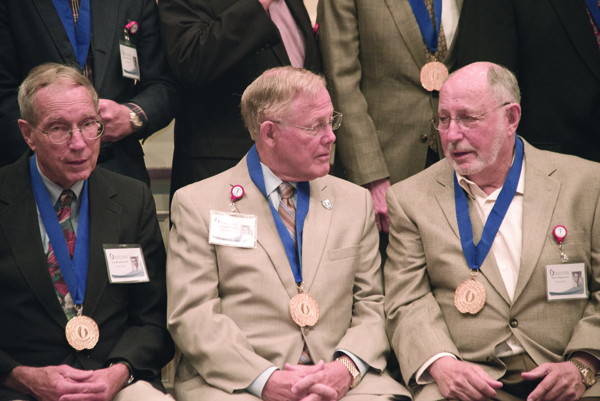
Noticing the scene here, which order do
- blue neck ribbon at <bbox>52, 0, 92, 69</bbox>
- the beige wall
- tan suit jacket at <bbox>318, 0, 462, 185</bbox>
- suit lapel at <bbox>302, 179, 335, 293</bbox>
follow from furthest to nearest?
the beige wall
tan suit jacket at <bbox>318, 0, 462, 185</bbox>
blue neck ribbon at <bbox>52, 0, 92, 69</bbox>
suit lapel at <bbox>302, 179, 335, 293</bbox>

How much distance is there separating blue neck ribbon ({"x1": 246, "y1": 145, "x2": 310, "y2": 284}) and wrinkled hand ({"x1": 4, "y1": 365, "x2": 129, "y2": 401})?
0.87 meters

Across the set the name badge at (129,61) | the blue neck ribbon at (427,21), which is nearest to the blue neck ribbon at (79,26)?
the name badge at (129,61)

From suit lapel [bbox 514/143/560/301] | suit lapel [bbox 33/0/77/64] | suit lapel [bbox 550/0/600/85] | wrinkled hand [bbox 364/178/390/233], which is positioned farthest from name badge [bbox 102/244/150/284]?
suit lapel [bbox 550/0/600/85]

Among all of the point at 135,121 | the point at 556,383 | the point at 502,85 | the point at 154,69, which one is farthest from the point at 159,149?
the point at 556,383

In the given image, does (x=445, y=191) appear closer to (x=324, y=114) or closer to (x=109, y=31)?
(x=324, y=114)

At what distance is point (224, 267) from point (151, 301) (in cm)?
38

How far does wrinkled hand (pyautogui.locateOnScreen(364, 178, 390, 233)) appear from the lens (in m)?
3.67

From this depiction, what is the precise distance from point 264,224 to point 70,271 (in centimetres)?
81

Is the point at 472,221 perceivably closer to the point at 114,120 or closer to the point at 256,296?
the point at 256,296

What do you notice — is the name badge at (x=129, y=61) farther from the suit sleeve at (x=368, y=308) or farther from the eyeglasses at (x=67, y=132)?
the suit sleeve at (x=368, y=308)

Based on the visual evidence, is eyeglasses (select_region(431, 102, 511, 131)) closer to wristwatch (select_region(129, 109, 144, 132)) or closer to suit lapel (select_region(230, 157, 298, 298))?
suit lapel (select_region(230, 157, 298, 298))

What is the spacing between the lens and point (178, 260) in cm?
311

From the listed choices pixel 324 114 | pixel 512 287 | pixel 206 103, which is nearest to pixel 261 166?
pixel 324 114

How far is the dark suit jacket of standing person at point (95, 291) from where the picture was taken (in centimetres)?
293
